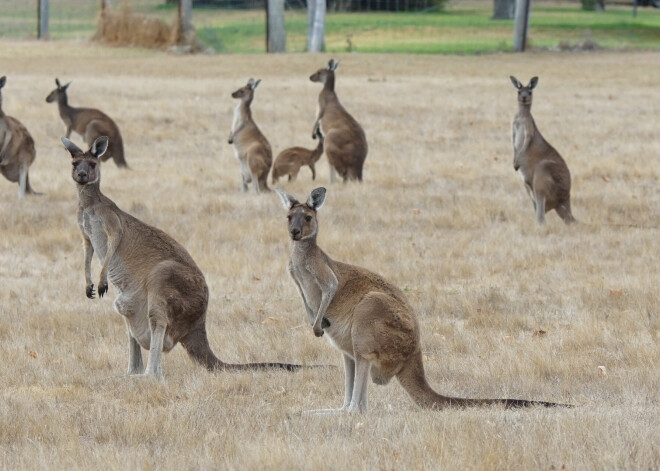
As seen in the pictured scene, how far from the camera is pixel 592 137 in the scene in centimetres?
1691

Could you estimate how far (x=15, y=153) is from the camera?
11836 millimetres

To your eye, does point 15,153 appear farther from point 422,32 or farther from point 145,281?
point 422,32

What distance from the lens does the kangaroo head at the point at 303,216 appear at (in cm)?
→ 538

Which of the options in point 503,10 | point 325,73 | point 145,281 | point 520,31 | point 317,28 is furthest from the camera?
point 503,10

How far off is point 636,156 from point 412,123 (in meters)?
4.57

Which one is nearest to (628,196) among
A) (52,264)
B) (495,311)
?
(495,311)

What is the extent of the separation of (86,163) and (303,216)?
1512 mm

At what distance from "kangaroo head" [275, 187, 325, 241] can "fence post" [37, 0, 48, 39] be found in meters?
30.2

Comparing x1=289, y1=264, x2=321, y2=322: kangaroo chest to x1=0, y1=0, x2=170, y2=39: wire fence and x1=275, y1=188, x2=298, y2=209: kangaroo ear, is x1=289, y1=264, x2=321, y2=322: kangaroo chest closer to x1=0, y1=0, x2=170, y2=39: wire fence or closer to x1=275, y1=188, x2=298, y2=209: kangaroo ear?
x1=275, y1=188, x2=298, y2=209: kangaroo ear

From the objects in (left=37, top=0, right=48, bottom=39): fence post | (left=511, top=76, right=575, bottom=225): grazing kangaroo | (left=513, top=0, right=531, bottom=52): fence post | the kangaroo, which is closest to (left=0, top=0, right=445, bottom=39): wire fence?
(left=37, top=0, right=48, bottom=39): fence post

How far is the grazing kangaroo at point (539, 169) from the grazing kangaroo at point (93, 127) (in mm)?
5154

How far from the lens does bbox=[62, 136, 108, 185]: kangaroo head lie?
6.23m

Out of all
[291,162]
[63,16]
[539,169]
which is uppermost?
[539,169]

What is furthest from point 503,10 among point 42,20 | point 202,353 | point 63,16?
point 202,353
